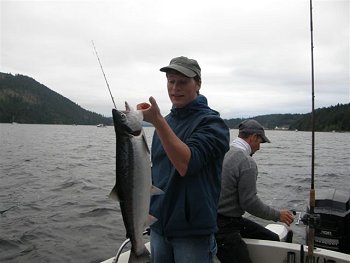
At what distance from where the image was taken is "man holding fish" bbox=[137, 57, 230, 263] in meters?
3.52

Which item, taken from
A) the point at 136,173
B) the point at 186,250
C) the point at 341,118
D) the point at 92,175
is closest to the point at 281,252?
the point at 186,250

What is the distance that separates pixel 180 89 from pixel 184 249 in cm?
151

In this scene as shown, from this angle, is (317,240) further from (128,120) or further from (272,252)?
(128,120)

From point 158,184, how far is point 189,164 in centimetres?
59

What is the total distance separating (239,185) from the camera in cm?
531

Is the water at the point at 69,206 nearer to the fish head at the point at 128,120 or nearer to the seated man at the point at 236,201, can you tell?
the seated man at the point at 236,201

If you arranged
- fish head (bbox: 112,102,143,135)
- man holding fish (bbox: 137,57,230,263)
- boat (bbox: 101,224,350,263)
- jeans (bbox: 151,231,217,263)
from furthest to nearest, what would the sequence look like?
boat (bbox: 101,224,350,263)
jeans (bbox: 151,231,217,263)
man holding fish (bbox: 137,57,230,263)
fish head (bbox: 112,102,143,135)

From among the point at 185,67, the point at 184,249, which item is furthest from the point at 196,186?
the point at 185,67

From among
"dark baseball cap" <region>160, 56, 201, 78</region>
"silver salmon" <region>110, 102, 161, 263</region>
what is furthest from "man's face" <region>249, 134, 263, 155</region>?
"silver salmon" <region>110, 102, 161, 263</region>

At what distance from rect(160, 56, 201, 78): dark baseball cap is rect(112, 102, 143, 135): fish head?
78 cm

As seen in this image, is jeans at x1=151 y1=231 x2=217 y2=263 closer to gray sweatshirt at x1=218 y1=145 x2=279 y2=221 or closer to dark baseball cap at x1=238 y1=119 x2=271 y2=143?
gray sweatshirt at x1=218 y1=145 x2=279 y2=221

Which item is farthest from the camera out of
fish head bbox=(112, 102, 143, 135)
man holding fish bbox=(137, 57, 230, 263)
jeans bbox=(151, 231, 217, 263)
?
jeans bbox=(151, 231, 217, 263)

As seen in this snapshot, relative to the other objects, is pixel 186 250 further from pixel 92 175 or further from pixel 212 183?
pixel 92 175

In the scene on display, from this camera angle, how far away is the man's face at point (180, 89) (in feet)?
12.5
